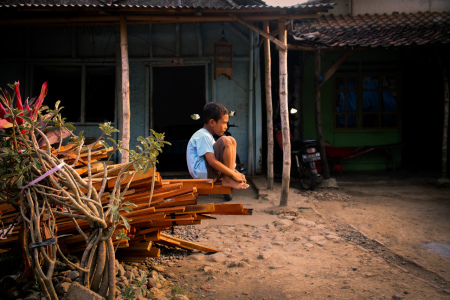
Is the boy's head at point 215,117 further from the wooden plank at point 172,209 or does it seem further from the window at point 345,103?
the window at point 345,103

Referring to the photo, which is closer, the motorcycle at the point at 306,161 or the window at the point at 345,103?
the motorcycle at the point at 306,161

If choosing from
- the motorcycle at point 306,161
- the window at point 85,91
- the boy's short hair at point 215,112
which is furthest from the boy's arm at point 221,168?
the window at point 85,91

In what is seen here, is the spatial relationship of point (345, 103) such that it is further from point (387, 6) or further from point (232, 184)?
point (232, 184)

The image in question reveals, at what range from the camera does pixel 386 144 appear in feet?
34.4

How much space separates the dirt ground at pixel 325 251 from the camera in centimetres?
336

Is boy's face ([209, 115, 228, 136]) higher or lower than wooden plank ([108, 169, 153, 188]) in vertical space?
higher

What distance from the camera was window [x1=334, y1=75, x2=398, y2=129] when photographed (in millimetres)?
10594

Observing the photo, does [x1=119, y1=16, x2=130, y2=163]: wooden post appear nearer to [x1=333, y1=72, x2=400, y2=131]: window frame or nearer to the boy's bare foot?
the boy's bare foot

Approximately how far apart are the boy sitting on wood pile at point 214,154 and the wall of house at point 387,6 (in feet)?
28.8

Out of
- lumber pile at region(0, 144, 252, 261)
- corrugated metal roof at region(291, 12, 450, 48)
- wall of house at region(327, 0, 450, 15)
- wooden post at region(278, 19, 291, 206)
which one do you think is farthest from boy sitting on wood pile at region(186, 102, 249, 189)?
wall of house at region(327, 0, 450, 15)

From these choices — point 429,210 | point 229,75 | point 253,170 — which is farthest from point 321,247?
point 229,75

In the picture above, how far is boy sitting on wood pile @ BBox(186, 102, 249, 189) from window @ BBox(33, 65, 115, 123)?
19.4 ft

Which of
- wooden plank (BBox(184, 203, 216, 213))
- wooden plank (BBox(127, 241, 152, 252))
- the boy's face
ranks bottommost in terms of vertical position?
wooden plank (BBox(127, 241, 152, 252))

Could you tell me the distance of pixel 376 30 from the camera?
955 cm
